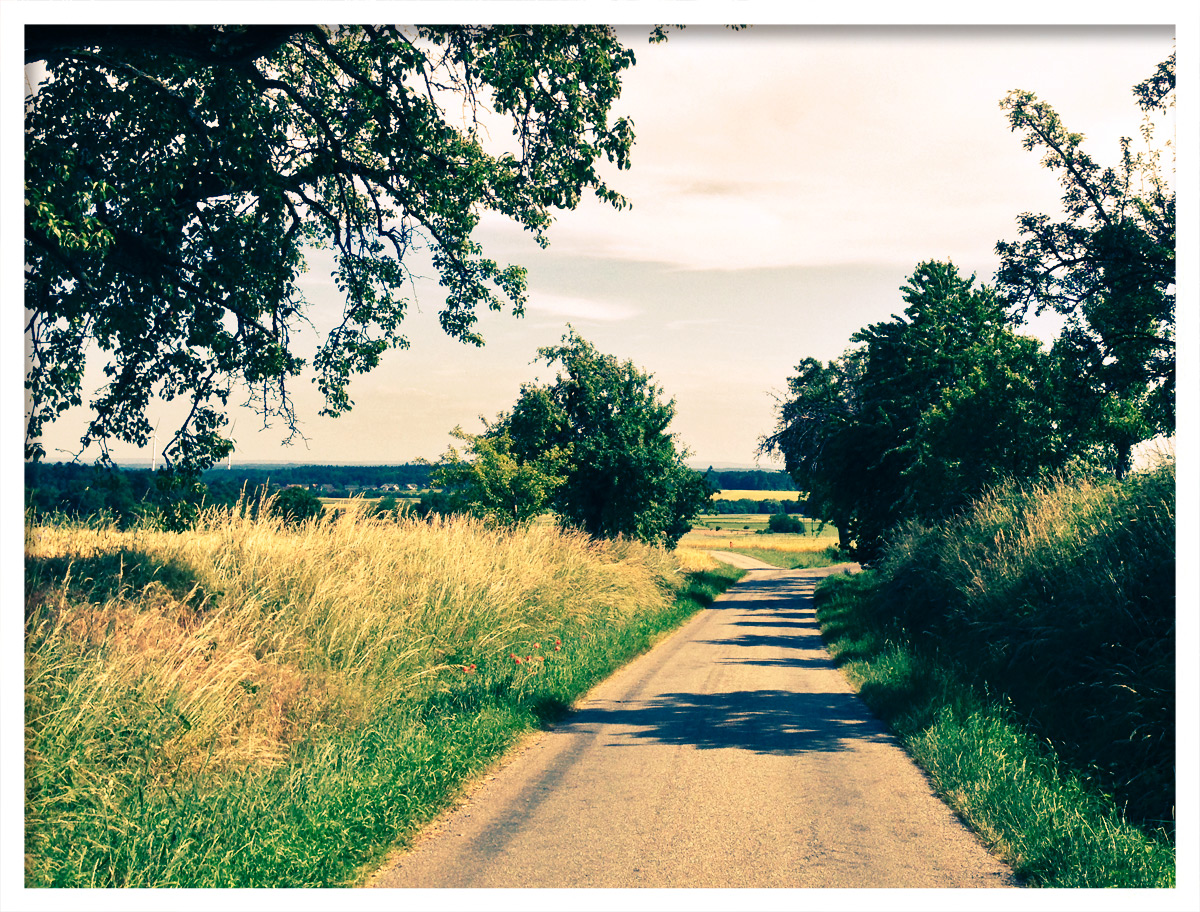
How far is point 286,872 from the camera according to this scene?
440cm

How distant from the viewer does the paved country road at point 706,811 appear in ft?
15.1

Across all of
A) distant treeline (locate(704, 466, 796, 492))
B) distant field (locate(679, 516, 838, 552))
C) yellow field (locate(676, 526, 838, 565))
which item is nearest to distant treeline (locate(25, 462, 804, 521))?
distant treeline (locate(704, 466, 796, 492))

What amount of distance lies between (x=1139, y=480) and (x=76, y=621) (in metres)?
10.7

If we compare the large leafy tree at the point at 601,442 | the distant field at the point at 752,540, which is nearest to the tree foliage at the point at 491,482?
the large leafy tree at the point at 601,442

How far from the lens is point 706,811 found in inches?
221

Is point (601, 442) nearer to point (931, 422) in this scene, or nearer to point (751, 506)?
point (931, 422)

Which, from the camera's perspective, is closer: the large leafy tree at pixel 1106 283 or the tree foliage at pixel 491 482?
the large leafy tree at pixel 1106 283

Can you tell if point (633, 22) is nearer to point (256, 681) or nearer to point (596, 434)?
point (256, 681)

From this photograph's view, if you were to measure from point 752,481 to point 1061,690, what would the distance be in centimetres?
5194

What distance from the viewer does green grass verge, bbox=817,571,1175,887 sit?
184 inches

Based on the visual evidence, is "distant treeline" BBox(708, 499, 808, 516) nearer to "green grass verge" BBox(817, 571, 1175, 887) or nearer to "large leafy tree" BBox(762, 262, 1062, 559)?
"large leafy tree" BBox(762, 262, 1062, 559)

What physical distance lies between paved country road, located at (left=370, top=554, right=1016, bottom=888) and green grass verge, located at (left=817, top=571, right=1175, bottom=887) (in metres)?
0.21

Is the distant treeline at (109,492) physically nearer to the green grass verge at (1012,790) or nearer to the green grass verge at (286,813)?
the green grass verge at (286,813)

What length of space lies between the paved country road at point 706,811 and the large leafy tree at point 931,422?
33.7 feet
